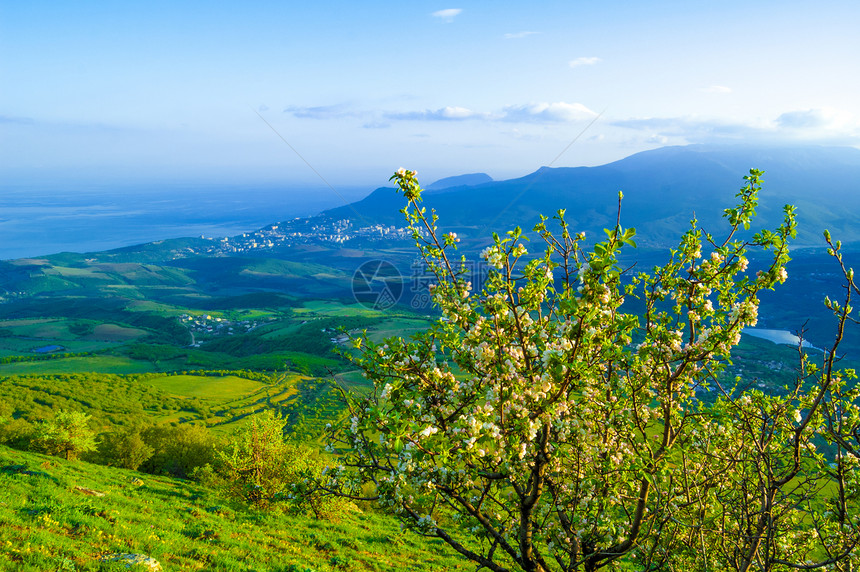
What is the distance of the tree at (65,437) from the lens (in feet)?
120

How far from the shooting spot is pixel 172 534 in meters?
15.4

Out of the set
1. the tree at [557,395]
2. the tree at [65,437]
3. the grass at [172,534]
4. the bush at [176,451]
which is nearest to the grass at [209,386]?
the bush at [176,451]

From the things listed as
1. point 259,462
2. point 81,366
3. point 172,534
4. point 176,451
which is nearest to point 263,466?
point 259,462

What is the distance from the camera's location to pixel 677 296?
7.25 metres

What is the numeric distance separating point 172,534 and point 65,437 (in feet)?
100

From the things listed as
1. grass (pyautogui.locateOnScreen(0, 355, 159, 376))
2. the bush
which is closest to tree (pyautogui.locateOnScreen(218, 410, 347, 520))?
the bush

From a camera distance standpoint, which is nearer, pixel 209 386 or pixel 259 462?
pixel 259 462

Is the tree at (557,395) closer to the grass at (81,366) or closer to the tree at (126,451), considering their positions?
the tree at (126,451)

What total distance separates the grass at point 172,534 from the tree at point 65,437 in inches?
346

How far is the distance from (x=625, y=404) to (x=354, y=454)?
14.5 feet

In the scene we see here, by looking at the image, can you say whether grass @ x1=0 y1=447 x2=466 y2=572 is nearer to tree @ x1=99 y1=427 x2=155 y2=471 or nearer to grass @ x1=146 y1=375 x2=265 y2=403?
tree @ x1=99 y1=427 x2=155 y2=471

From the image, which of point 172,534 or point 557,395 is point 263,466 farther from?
point 557,395

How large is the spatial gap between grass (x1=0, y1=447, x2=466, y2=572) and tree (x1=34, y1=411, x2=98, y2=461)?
346 inches

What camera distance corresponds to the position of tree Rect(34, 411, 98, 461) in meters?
36.4
